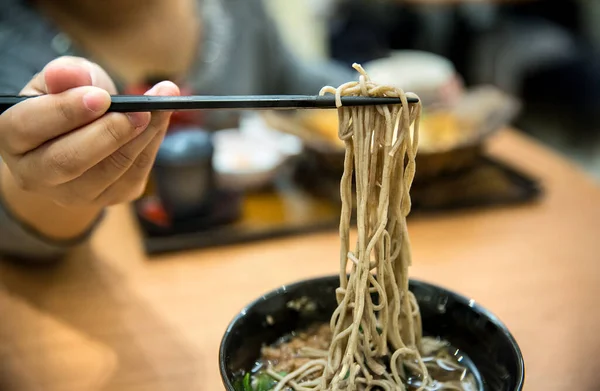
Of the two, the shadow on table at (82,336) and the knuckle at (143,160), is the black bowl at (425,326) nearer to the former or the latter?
the shadow on table at (82,336)

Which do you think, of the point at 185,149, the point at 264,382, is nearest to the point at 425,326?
the point at 264,382

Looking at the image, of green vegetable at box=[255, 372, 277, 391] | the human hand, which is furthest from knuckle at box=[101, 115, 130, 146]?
green vegetable at box=[255, 372, 277, 391]

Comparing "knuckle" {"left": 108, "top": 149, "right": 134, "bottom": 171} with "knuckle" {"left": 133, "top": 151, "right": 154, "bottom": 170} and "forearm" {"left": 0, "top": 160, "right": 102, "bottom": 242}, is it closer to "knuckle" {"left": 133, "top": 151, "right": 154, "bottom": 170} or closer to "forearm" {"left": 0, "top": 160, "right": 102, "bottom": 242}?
"knuckle" {"left": 133, "top": 151, "right": 154, "bottom": 170}

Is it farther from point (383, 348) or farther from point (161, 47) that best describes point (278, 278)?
point (161, 47)

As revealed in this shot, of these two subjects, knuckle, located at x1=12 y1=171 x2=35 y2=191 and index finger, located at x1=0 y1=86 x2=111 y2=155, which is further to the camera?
knuckle, located at x1=12 y1=171 x2=35 y2=191

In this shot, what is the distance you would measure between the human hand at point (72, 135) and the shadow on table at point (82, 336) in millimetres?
247

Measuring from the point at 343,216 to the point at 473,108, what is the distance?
35.9 inches

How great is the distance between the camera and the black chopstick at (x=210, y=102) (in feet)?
1.95

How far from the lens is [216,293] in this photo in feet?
3.21

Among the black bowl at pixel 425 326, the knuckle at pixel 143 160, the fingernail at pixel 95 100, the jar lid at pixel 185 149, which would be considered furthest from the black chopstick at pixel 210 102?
the jar lid at pixel 185 149

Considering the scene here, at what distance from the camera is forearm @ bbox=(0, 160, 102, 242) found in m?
0.92

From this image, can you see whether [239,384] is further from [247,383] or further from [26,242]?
[26,242]

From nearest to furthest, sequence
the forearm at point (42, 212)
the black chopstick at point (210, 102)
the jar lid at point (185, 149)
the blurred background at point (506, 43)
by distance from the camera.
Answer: the black chopstick at point (210, 102) → the forearm at point (42, 212) → the jar lid at point (185, 149) → the blurred background at point (506, 43)

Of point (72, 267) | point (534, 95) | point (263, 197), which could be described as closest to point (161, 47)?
point (263, 197)
